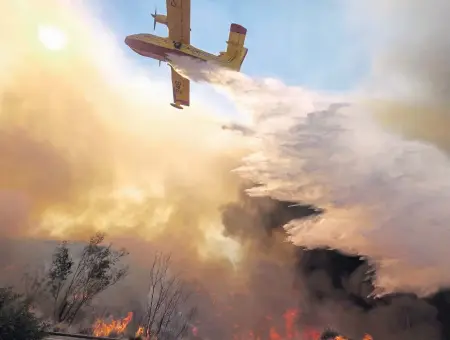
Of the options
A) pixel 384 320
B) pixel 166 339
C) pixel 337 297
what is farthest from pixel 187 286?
pixel 384 320

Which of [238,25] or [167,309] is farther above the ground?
[238,25]

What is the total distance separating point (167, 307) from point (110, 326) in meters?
4.95

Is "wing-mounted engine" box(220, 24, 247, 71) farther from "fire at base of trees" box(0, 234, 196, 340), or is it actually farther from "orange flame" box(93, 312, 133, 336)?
"orange flame" box(93, 312, 133, 336)

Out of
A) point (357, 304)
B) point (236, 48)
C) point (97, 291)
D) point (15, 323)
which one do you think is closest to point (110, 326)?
point (97, 291)

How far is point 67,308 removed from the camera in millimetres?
25359

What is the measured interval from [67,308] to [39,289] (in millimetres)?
2718

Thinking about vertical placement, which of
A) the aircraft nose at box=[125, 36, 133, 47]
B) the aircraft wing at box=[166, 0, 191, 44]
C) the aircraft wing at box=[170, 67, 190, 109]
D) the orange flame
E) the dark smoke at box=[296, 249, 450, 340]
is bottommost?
the orange flame

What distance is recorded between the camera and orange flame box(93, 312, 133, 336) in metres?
25.0

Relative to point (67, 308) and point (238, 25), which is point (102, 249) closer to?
point (67, 308)

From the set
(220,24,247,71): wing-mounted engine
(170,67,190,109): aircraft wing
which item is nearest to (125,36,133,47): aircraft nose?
(170,67,190,109): aircraft wing

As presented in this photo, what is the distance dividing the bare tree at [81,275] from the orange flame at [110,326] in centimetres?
176

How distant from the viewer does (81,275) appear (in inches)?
1065

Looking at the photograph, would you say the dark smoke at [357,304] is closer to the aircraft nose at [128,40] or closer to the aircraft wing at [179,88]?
the aircraft wing at [179,88]

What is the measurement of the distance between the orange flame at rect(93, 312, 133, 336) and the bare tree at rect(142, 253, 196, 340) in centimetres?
182
